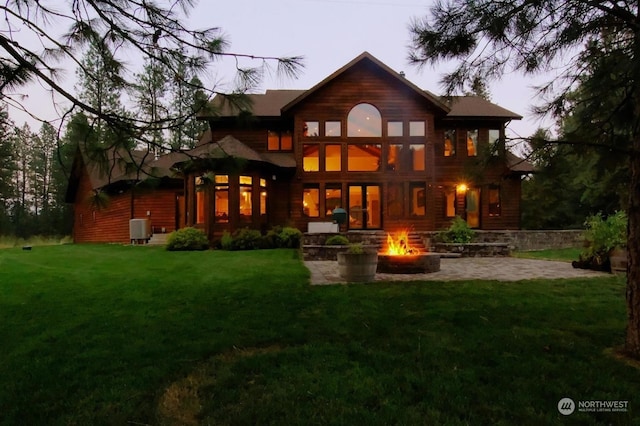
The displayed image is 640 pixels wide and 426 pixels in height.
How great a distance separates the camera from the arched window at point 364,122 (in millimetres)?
16844

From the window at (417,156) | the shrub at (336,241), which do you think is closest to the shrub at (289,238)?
the shrub at (336,241)

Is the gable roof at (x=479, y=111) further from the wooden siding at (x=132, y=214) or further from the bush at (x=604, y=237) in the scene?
the wooden siding at (x=132, y=214)

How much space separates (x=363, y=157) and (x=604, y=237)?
33.6 feet

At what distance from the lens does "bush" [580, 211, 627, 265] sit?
27.3 feet

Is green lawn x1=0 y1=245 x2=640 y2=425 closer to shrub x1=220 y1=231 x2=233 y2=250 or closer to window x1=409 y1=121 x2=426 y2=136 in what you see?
shrub x1=220 y1=231 x2=233 y2=250

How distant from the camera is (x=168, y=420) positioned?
241 centimetres

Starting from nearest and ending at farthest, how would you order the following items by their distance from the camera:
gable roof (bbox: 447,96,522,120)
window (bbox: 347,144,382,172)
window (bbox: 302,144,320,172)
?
window (bbox: 302,144,320,172) < window (bbox: 347,144,382,172) < gable roof (bbox: 447,96,522,120)

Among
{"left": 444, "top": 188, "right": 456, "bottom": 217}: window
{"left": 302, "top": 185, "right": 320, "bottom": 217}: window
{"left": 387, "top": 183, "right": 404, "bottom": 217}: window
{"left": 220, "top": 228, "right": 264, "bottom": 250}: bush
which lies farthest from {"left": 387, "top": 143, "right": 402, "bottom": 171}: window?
{"left": 220, "top": 228, "right": 264, "bottom": 250}: bush

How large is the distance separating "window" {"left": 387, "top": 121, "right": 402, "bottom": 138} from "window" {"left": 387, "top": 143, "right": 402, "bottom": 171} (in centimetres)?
45

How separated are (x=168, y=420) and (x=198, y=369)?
736 mm

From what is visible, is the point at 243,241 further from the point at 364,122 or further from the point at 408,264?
the point at 364,122

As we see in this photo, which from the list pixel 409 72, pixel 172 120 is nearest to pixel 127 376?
Answer: pixel 172 120

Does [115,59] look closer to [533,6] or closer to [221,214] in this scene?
[533,6]

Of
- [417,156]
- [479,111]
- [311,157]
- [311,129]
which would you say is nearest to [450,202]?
[417,156]
